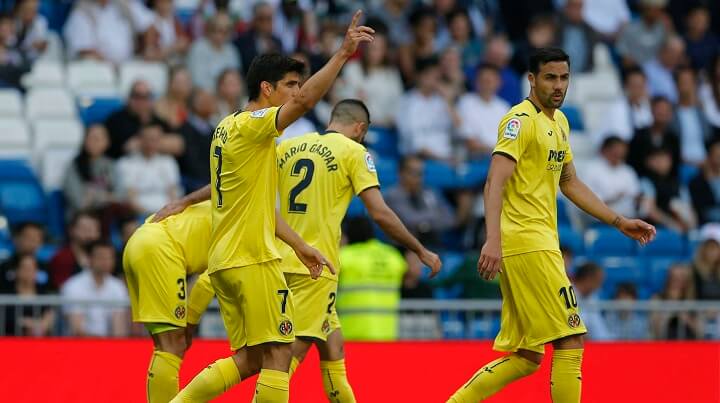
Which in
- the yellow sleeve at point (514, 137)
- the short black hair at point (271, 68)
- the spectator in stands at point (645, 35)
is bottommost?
the yellow sleeve at point (514, 137)

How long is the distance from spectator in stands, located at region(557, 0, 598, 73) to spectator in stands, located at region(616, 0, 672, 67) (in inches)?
26.1

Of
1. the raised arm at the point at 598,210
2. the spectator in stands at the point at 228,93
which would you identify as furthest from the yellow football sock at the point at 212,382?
the spectator in stands at the point at 228,93

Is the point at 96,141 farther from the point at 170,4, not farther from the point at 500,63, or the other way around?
the point at 500,63

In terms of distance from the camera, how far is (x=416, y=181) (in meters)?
16.0

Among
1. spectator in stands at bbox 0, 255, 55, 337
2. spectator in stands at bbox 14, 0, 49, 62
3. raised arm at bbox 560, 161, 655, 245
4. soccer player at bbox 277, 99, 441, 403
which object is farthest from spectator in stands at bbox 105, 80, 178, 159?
raised arm at bbox 560, 161, 655, 245

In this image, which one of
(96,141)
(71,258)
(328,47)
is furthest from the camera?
(328,47)

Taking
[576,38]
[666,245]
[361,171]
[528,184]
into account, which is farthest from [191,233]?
[576,38]

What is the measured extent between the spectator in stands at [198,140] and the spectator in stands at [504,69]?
387cm

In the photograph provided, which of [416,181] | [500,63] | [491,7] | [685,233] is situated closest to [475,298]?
[416,181]

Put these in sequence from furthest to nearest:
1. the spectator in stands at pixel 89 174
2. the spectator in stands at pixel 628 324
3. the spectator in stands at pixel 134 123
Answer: the spectator in stands at pixel 134 123
the spectator in stands at pixel 89 174
the spectator in stands at pixel 628 324

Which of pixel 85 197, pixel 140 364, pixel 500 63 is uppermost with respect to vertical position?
pixel 500 63

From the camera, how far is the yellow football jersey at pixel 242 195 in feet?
28.8

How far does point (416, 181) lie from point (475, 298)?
1.77 metres

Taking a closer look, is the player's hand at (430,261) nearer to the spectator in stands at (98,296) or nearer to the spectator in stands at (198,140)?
the spectator in stands at (98,296)
